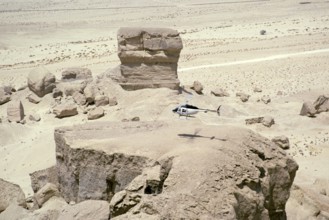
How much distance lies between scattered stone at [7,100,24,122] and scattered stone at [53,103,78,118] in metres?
1.06

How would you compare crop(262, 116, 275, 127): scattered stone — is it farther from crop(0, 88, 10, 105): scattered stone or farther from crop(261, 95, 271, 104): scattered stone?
crop(0, 88, 10, 105): scattered stone

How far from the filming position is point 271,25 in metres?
35.9

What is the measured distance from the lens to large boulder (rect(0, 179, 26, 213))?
8.45 meters

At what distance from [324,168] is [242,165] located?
223 inches

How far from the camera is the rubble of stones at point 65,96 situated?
14.8 metres

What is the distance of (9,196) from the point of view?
8641 millimetres

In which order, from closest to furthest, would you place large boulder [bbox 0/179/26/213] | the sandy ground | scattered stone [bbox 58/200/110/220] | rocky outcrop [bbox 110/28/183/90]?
scattered stone [bbox 58/200/110/220] → large boulder [bbox 0/179/26/213] → the sandy ground → rocky outcrop [bbox 110/28/183/90]

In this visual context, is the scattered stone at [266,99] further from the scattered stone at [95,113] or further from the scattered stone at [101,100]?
the scattered stone at [95,113]

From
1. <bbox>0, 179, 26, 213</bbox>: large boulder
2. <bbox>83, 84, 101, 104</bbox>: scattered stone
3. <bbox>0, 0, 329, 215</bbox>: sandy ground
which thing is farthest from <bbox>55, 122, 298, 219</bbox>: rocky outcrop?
<bbox>83, 84, 101, 104</bbox>: scattered stone

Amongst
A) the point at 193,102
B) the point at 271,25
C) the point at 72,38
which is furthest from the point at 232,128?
the point at 271,25

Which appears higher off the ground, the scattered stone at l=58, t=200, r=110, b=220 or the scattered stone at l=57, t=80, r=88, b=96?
the scattered stone at l=58, t=200, r=110, b=220

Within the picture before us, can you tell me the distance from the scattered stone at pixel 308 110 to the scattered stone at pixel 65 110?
7041 millimetres

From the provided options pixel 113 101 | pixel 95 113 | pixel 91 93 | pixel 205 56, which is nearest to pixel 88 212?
pixel 95 113

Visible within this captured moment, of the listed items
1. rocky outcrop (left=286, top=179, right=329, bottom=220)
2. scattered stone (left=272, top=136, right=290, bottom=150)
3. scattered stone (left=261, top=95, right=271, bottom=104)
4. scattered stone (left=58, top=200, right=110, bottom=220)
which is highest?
scattered stone (left=58, top=200, right=110, bottom=220)
